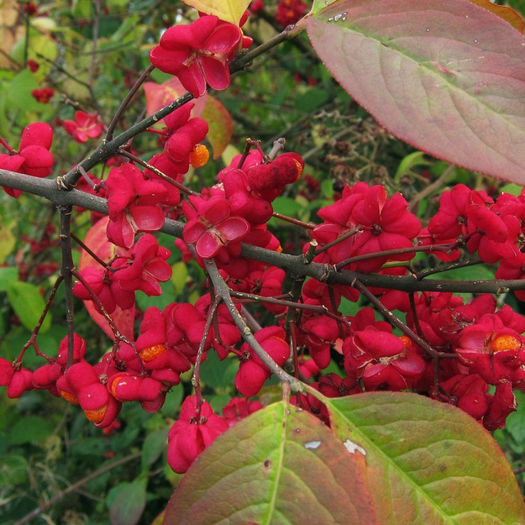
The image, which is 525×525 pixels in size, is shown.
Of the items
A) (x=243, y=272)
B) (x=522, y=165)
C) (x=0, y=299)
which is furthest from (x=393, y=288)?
(x=0, y=299)

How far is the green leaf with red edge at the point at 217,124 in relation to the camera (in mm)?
1412

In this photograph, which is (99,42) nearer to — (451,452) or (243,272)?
(243,272)

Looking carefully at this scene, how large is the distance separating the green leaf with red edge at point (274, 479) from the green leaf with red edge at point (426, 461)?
0.04 meters

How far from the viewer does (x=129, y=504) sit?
1.78 meters

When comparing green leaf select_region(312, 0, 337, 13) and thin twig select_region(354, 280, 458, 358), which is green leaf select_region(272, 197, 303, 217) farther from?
green leaf select_region(312, 0, 337, 13)

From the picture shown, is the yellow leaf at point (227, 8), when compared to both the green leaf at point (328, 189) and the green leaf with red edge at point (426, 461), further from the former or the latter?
the green leaf at point (328, 189)

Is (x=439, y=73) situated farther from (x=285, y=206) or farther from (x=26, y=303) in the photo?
(x=26, y=303)

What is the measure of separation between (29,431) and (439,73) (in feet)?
7.11

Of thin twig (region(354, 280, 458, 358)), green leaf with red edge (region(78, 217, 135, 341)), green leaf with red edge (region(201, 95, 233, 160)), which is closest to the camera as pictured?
thin twig (region(354, 280, 458, 358))

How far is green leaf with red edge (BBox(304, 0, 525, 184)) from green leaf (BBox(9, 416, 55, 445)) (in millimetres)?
2072

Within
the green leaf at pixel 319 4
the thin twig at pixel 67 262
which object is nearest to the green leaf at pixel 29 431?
the thin twig at pixel 67 262

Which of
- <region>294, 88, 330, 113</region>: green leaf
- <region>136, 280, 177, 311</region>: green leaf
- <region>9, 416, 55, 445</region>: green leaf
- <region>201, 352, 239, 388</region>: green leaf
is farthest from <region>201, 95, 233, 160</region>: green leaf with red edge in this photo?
<region>9, 416, 55, 445</region>: green leaf

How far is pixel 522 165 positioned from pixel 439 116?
86mm

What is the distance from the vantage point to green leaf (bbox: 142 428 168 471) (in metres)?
1.80
